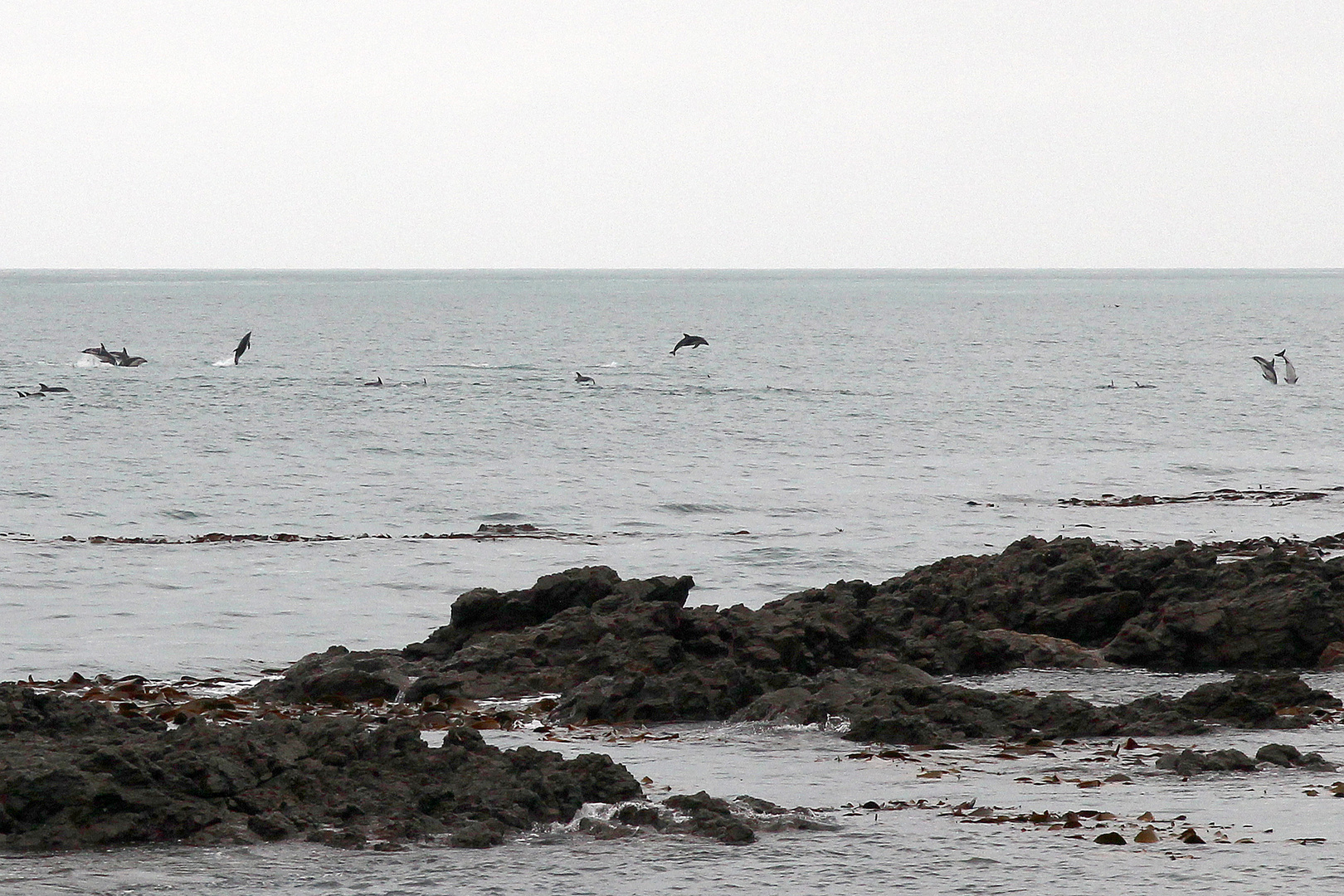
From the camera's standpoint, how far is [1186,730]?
39.9ft

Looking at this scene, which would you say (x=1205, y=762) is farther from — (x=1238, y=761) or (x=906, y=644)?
(x=906, y=644)

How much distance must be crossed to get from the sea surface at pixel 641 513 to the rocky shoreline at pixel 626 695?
16.7 inches

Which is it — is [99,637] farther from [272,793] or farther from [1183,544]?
A: [1183,544]

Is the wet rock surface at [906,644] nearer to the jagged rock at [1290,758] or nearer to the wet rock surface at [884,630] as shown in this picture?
Result: the wet rock surface at [884,630]

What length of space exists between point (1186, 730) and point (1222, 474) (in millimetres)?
27634

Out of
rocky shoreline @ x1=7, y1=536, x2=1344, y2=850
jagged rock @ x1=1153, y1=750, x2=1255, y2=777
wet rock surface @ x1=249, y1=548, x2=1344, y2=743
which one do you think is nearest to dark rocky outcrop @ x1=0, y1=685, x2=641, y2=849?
rocky shoreline @ x1=7, y1=536, x2=1344, y2=850

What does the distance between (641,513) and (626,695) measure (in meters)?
18.5

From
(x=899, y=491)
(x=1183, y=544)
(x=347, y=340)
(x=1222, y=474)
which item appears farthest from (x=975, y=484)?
(x=347, y=340)

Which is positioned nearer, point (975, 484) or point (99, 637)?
point (99, 637)

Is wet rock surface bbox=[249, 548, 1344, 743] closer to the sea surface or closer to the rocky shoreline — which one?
the rocky shoreline

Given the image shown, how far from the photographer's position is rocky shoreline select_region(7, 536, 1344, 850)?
9.36 m

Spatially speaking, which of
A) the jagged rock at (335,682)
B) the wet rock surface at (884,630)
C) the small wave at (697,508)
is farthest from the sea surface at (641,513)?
the jagged rock at (335,682)

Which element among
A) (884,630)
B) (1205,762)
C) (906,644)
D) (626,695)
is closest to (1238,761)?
(1205,762)

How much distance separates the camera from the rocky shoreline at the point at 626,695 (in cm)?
936
